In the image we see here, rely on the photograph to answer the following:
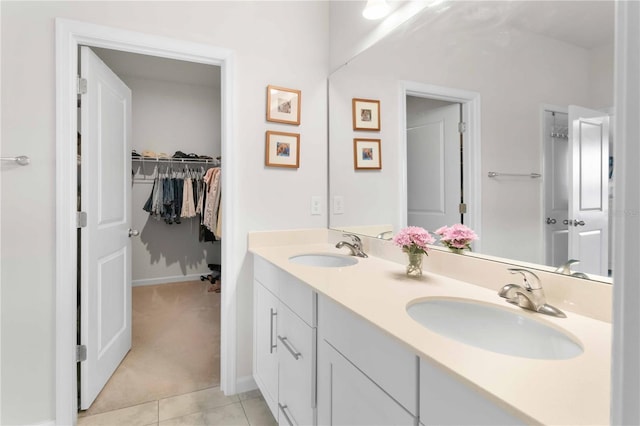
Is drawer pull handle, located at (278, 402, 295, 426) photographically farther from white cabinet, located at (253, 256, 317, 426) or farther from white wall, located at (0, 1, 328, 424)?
white wall, located at (0, 1, 328, 424)

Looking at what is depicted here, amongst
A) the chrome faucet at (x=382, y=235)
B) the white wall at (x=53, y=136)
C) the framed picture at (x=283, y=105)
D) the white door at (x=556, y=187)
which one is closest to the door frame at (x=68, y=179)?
the white wall at (x=53, y=136)

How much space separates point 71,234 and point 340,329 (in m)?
1.47

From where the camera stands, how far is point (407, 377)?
75 centimetres

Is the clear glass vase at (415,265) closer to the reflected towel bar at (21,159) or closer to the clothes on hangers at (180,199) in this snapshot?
the reflected towel bar at (21,159)

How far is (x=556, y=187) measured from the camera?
1.01 meters

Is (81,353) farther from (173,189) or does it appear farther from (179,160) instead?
(179,160)

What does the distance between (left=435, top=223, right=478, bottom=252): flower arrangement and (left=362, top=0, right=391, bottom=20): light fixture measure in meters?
1.14

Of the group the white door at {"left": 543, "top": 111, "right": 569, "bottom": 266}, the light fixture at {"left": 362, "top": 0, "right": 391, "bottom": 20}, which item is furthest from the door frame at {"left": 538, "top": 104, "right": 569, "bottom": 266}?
the light fixture at {"left": 362, "top": 0, "right": 391, "bottom": 20}

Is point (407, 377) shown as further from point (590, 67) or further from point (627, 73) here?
point (590, 67)

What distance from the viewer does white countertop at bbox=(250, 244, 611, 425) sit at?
51 centimetres

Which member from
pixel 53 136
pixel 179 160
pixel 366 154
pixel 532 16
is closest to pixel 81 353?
pixel 53 136

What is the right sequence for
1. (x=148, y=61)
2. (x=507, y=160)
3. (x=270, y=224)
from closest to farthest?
(x=507, y=160)
(x=270, y=224)
(x=148, y=61)

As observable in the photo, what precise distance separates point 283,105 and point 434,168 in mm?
1039

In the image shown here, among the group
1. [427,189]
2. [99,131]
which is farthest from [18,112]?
[427,189]
